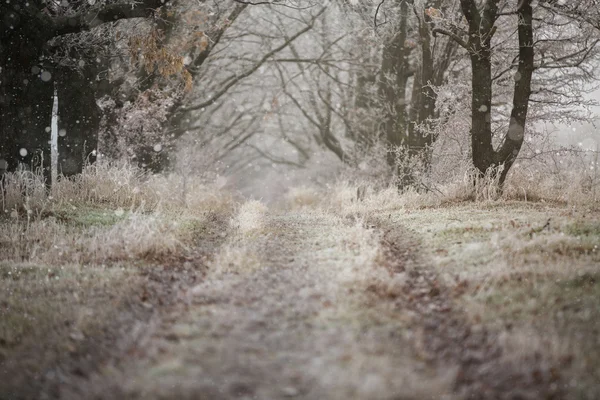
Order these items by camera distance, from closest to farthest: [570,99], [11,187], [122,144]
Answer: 1. [11,187]
2. [570,99]
3. [122,144]

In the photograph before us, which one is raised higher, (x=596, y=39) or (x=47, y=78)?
(x=596, y=39)

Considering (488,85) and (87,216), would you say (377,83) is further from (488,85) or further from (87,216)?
(87,216)

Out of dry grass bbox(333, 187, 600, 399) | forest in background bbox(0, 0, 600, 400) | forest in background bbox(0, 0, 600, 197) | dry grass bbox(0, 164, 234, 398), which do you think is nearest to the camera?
forest in background bbox(0, 0, 600, 400)

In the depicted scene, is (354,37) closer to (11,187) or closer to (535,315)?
(11,187)

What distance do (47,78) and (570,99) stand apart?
11061 mm

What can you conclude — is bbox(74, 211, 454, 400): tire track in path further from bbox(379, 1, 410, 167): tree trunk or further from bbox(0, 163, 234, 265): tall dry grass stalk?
bbox(379, 1, 410, 167): tree trunk

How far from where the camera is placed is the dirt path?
9.73 ft

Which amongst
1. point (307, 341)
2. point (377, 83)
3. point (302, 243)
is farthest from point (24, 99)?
point (377, 83)

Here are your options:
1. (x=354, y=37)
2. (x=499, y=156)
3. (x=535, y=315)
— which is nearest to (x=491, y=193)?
(x=499, y=156)

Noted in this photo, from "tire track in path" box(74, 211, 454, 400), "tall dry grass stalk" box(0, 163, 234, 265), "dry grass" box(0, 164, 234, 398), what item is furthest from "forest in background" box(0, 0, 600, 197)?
"tire track in path" box(74, 211, 454, 400)

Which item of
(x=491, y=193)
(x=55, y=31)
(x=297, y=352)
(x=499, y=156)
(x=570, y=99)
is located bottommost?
(x=297, y=352)

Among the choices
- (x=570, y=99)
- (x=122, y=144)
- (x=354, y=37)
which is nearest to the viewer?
(x=570, y=99)

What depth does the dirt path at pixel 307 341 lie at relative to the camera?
9.73ft

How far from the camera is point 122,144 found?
512 inches
